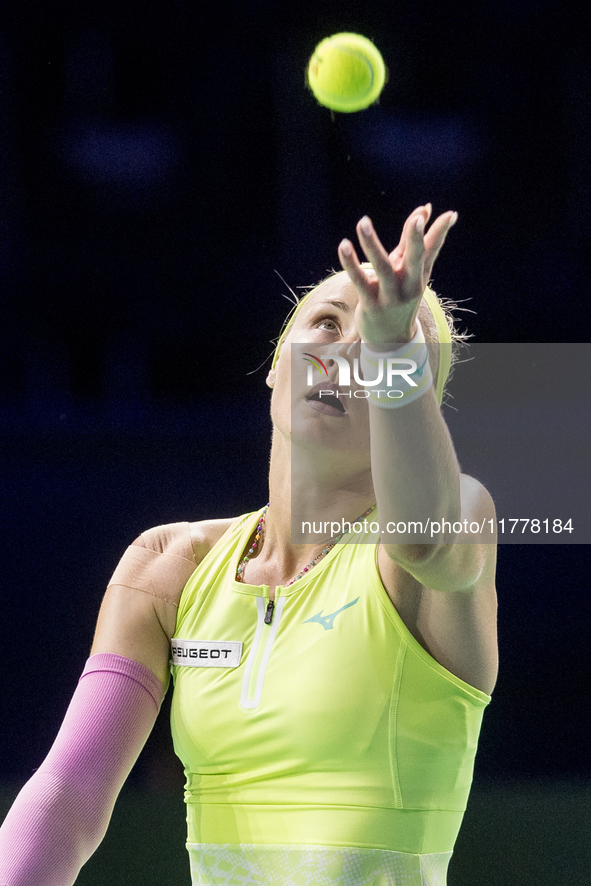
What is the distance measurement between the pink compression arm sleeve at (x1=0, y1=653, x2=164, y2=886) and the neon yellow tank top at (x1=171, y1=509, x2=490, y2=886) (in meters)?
0.04

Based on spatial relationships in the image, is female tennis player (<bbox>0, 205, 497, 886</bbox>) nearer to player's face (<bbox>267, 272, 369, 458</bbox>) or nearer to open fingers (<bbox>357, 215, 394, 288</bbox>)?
player's face (<bbox>267, 272, 369, 458</bbox>)

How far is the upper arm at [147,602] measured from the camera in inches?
32.4

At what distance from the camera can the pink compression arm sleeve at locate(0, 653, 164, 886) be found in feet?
2.42

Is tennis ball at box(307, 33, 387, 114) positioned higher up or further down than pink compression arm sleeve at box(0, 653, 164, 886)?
higher up

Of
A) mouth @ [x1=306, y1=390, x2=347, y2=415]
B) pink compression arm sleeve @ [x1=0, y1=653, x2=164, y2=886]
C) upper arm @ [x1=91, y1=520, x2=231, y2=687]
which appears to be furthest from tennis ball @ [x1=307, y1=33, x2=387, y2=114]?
pink compression arm sleeve @ [x1=0, y1=653, x2=164, y2=886]

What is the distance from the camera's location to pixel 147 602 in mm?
837

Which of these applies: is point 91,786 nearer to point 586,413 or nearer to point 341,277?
point 341,277

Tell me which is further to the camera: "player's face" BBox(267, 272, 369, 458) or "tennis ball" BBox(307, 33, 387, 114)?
"tennis ball" BBox(307, 33, 387, 114)

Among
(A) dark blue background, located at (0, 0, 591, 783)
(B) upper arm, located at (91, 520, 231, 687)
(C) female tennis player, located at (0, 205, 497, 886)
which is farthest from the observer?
(A) dark blue background, located at (0, 0, 591, 783)

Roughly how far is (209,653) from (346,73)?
2.85 ft

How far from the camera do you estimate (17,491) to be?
52.7 inches

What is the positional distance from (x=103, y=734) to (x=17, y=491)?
0.63 meters

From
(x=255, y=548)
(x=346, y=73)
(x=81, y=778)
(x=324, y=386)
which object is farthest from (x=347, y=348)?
(x=346, y=73)

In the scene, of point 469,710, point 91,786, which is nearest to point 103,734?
point 91,786
